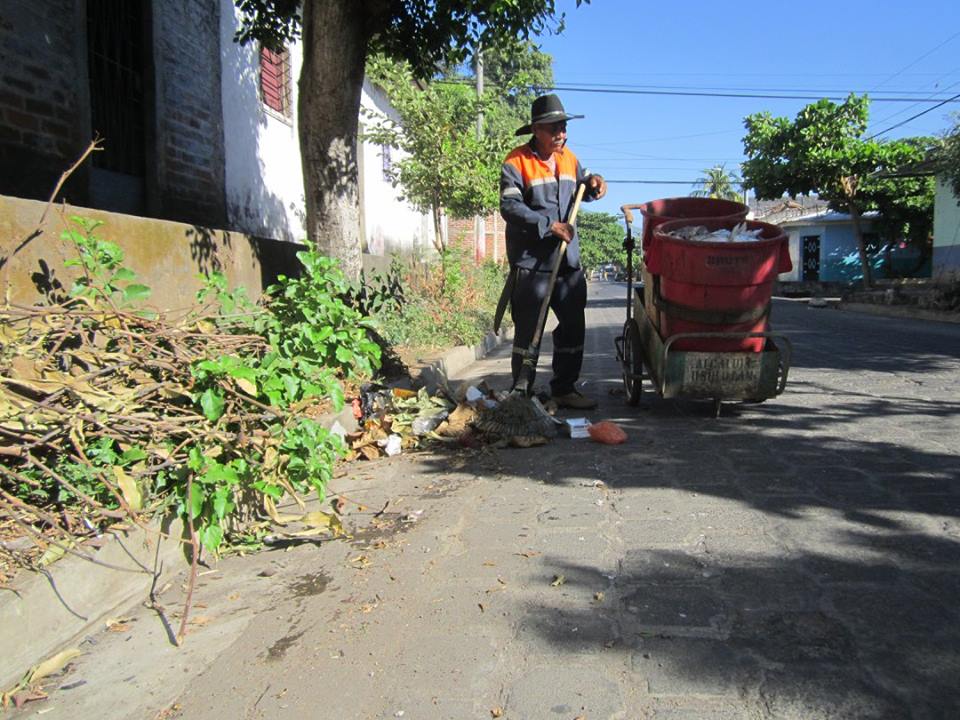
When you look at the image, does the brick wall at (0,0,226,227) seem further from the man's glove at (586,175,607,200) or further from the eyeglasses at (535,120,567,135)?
the man's glove at (586,175,607,200)

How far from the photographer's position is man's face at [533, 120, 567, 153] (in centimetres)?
529

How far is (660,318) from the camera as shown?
511 centimetres

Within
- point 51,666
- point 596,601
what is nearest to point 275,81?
point 51,666

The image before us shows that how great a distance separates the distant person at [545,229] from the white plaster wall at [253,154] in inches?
168

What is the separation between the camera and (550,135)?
5328 millimetres

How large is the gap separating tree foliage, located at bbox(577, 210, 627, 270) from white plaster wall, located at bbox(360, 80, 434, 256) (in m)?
79.7

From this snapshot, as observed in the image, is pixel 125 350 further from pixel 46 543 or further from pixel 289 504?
pixel 289 504

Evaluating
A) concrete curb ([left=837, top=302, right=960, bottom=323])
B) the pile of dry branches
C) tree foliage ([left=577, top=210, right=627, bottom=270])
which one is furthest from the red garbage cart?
tree foliage ([left=577, top=210, right=627, bottom=270])

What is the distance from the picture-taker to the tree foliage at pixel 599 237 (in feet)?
324

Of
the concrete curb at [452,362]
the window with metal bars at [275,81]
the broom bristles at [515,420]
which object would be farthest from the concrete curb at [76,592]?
the window with metal bars at [275,81]

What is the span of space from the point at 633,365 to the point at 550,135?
1.87 meters

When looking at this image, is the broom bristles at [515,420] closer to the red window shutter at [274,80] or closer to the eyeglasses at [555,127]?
the eyeglasses at [555,127]

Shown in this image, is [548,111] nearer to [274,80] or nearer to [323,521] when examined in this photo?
[323,521]

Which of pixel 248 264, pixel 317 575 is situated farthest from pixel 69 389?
pixel 248 264
